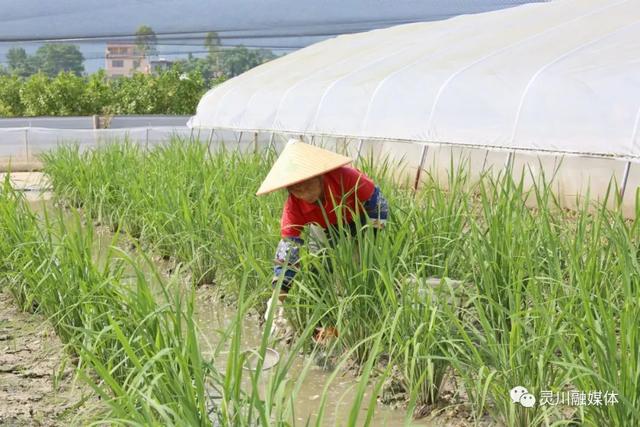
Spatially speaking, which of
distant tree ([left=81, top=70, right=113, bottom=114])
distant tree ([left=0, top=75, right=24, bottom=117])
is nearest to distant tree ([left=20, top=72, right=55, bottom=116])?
distant tree ([left=0, top=75, right=24, bottom=117])

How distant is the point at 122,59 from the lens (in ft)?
46.5

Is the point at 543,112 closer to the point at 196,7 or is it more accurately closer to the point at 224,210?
the point at 224,210

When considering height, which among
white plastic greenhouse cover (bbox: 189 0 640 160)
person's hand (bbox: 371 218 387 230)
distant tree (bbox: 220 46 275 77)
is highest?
distant tree (bbox: 220 46 275 77)

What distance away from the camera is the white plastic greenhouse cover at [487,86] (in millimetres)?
4129

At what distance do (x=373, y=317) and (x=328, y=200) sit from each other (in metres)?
0.45

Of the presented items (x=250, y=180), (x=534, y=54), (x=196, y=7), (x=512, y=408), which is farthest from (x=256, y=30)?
(x=512, y=408)

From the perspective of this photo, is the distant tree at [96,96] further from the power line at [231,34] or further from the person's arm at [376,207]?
the person's arm at [376,207]

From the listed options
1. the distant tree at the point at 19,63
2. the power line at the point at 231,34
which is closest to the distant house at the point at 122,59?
the power line at the point at 231,34

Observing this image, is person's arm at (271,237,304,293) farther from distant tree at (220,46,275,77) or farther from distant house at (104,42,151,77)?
distant tree at (220,46,275,77)

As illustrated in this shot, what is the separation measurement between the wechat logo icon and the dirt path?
2.94 ft

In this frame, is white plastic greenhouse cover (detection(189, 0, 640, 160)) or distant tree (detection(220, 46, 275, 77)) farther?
distant tree (detection(220, 46, 275, 77))

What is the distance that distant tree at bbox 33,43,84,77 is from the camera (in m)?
13.7

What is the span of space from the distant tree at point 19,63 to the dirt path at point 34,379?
1182 centimetres

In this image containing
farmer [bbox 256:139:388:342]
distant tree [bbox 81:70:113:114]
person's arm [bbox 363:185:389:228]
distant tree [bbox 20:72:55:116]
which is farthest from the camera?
distant tree [bbox 81:70:113:114]
